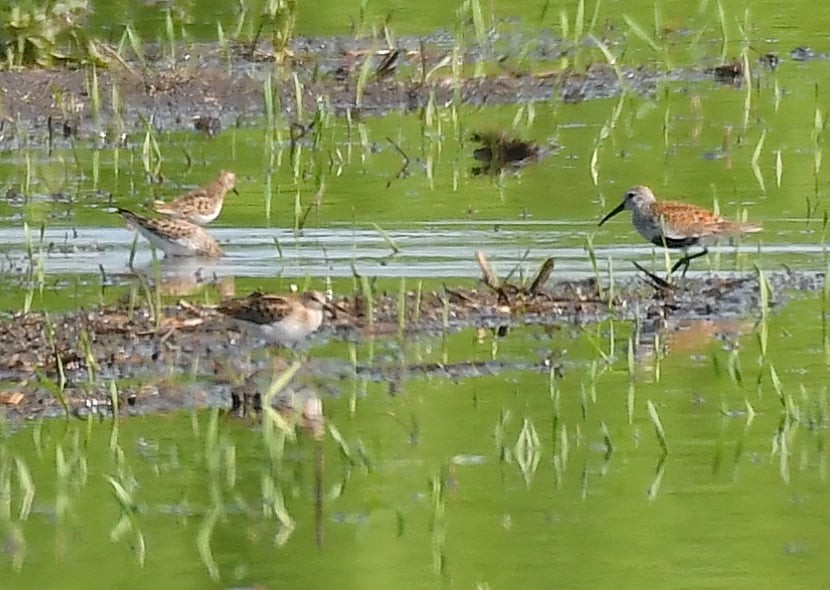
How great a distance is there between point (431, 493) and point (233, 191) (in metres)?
5.77

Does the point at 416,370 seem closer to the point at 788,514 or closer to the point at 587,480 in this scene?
the point at 587,480

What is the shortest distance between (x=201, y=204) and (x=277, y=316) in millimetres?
2966

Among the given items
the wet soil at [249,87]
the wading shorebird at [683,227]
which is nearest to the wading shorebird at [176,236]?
the wading shorebird at [683,227]

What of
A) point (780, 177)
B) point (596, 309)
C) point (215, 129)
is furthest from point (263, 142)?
point (596, 309)

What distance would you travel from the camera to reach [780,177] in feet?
41.5

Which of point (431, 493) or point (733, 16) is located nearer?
point (431, 493)

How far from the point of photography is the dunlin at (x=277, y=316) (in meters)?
9.06

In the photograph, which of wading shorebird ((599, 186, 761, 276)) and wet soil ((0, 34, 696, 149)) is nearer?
wading shorebird ((599, 186, 761, 276))

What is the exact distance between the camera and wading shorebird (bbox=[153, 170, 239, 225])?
1182 centimetres

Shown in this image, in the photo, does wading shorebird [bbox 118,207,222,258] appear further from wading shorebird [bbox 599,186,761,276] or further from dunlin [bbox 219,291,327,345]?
dunlin [bbox 219,291,327,345]

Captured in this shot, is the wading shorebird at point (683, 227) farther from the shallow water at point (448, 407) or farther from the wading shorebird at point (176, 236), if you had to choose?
the wading shorebird at point (176, 236)

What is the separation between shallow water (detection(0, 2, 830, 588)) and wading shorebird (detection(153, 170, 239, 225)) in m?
0.18

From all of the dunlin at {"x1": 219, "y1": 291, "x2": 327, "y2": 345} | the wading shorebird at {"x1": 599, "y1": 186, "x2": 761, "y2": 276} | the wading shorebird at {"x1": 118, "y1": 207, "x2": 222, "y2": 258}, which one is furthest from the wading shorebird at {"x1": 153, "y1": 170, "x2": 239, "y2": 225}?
the dunlin at {"x1": 219, "y1": 291, "x2": 327, "y2": 345}

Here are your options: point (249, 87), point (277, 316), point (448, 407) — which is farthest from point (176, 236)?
point (249, 87)
